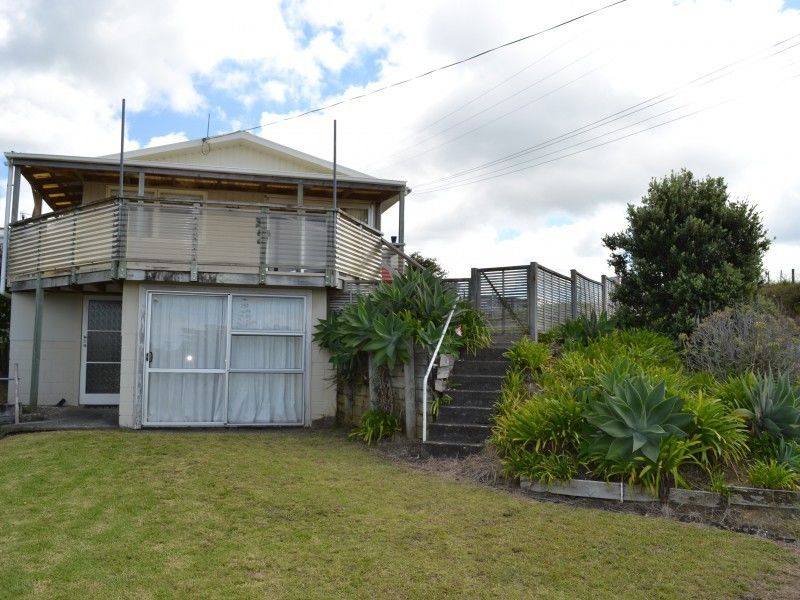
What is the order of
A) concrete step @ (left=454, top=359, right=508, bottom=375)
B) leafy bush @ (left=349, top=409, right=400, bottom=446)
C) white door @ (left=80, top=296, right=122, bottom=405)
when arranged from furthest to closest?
1. white door @ (left=80, top=296, right=122, bottom=405)
2. concrete step @ (left=454, top=359, right=508, bottom=375)
3. leafy bush @ (left=349, top=409, right=400, bottom=446)

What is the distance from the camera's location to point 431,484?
23.9 ft

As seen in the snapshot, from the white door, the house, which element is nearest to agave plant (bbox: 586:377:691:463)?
the house

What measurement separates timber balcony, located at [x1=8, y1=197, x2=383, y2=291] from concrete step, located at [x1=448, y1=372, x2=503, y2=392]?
9.92ft

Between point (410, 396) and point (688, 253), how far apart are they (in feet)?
19.7

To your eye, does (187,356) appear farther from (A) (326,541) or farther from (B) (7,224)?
(A) (326,541)

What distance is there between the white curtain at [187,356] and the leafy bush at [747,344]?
7783 mm

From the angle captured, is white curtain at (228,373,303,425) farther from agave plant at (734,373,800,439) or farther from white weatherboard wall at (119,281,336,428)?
agave plant at (734,373,800,439)

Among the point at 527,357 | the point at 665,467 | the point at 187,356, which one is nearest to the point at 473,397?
the point at 527,357

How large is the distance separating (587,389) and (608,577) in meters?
3.34

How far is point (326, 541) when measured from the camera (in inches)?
209

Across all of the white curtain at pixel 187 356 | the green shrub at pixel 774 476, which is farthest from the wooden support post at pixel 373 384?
the green shrub at pixel 774 476

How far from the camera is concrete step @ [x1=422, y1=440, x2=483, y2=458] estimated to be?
8.47m

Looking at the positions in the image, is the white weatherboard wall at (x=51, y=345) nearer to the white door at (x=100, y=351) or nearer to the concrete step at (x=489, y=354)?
the white door at (x=100, y=351)

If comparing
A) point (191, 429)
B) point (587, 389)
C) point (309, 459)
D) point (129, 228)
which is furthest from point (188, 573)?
point (129, 228)
